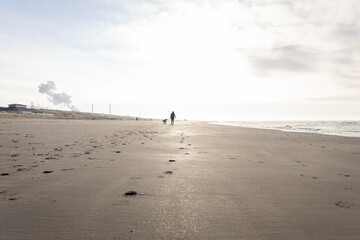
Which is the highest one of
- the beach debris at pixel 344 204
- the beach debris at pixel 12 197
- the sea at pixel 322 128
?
the sea at pixel 322 128

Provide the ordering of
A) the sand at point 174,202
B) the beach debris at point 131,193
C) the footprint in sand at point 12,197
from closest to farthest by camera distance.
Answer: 1. the sand at point 174,202
2. the footprint in sand at point 12,197
3. the beach debris at point 131,193

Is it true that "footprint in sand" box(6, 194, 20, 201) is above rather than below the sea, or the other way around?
below

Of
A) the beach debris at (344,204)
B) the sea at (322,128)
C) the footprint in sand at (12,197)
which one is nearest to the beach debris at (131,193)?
the footprint in sand at (12,197)

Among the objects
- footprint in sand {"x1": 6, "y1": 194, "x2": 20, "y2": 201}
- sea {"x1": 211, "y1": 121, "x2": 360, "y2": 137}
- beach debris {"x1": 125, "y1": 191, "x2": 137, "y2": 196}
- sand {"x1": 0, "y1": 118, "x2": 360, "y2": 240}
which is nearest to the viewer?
sand {"x1": 0, "y1": 118, "x2": 360, "y2": 240}

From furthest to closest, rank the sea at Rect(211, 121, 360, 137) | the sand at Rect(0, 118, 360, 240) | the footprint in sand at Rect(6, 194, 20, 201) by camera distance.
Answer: the sea at Rect(211, 121, 360, 137) < the footprint in sand at Rect(6, 194, 20, 201) < the sand at Rect(0, 118, 360, 240)

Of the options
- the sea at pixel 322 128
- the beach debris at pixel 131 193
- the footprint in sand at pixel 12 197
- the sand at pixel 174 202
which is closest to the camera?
the sand at pixel 174 202

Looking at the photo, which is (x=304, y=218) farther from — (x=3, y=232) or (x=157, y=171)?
(x=3, y=232)

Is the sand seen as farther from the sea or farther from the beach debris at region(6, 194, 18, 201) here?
the sea

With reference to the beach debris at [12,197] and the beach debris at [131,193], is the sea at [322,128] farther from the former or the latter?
the beach debris at [12,197]

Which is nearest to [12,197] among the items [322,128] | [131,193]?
[131,193]

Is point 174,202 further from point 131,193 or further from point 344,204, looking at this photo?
point 344,204

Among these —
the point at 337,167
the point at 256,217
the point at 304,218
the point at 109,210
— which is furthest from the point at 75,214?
the point at 337,167

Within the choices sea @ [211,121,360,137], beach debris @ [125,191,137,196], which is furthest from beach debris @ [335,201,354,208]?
sea @ [211,121,360,137]

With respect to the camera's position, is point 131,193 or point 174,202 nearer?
point 174,202
